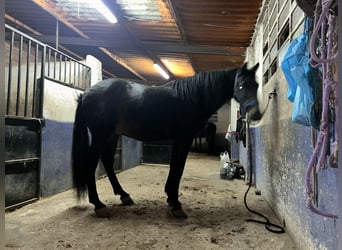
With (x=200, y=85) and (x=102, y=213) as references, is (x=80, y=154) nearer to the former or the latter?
(x=102, y=213)

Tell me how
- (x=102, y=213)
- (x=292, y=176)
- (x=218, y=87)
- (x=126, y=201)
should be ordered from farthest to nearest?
(x=126, y=201) → (x=218, y=87) → (x=102, y=213) → (x=292, y=176)

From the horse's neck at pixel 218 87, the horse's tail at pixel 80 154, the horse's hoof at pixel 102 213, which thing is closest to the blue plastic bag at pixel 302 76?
the horse's neck at pixel 218 87

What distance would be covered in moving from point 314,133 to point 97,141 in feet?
6.15

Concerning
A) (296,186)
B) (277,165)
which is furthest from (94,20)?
(296,186)

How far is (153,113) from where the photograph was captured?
8.89 feet

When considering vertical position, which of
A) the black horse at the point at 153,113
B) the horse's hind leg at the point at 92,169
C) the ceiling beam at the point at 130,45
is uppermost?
the ceiling beam at the point at 130,45

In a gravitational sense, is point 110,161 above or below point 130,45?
below

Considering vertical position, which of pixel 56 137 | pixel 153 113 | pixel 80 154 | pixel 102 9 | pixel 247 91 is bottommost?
pixel 80 154

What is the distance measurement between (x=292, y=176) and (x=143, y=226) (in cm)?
114

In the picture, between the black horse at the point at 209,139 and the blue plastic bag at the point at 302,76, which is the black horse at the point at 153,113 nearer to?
the blue plastic bag at the point at 302,76

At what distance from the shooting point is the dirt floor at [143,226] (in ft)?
6.00

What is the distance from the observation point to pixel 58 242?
5.98 ft

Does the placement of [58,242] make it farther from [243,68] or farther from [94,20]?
[94,20]

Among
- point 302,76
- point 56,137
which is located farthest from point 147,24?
point 302,76
